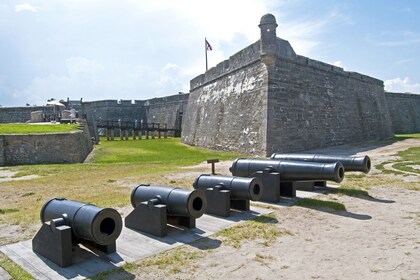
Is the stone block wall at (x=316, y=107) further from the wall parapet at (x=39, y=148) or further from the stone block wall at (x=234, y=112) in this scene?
the wall parapet at (x=39, y=148)

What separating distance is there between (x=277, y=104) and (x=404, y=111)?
23.4 m

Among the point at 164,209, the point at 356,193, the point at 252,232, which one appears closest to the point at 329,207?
the point at 356,193

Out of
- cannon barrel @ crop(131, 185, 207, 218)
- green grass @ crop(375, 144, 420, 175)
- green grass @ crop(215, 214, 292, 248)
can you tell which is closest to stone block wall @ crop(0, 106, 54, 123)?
green grass @ crop(375, 144, 420, 175)

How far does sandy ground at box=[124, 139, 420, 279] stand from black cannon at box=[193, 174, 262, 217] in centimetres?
51

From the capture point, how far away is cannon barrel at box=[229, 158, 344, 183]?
582cm

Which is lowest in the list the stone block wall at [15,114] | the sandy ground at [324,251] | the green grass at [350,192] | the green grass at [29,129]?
the sandy ground at [324,251]

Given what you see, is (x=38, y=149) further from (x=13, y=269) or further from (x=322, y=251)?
(x=322, y=251)

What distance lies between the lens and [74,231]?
3.65m

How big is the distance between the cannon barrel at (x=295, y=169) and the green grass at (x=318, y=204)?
0.38 meters

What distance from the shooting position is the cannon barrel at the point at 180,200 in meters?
4.38

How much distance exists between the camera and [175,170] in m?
10.6

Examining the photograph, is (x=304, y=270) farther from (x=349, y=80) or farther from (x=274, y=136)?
(x=349, y=80)

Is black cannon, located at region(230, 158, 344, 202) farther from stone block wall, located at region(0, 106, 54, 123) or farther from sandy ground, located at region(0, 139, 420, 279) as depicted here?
stone block wall, located at region(0, 106, 54, 123)

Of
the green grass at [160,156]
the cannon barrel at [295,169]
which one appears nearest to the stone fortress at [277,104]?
the green grass at [160,156]
